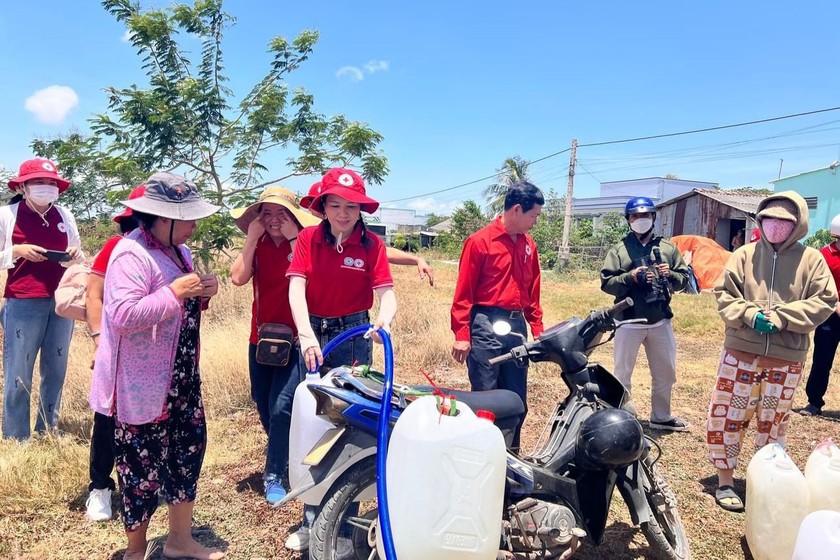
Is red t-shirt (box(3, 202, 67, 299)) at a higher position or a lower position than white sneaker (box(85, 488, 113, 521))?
higher

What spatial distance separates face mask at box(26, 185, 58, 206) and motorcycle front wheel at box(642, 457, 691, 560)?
3.99 meters

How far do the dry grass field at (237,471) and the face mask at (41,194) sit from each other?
1.59m

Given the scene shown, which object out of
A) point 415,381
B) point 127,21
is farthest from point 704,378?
point 127,21

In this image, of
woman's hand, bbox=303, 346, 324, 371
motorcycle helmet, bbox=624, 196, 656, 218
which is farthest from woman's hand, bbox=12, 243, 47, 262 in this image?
motorcycle helmet, bbox=624, 196, 656, 218

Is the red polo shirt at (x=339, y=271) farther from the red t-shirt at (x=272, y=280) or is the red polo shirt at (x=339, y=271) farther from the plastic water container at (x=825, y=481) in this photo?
the plastic water container at (x=825, y=481)

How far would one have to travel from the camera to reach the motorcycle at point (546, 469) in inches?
90.1

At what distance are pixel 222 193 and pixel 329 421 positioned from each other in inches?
195

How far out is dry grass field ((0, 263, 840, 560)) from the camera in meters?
2.90

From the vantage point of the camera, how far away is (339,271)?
2947 mm

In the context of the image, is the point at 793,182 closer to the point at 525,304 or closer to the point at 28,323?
the point at 525,304

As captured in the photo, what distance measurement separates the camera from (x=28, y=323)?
369 cm

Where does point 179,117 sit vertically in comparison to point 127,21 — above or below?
below

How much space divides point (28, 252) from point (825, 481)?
184 inches

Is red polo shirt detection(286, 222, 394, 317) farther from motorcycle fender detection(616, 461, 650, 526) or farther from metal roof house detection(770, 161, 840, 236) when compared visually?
metal roof house detection(770, 161, 840, 236)
